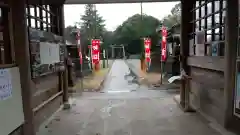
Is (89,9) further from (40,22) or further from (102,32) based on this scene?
(40,22)

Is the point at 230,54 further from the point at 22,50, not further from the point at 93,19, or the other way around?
the point at 93,19

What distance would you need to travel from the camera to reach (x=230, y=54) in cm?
456

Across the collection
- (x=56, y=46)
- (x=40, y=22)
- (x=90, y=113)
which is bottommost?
(x=90, y=113)

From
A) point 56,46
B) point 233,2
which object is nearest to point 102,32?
point 56,46

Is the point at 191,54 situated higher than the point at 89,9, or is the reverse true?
the point at 89,9

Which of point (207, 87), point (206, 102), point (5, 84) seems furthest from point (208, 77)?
point (5, 84)

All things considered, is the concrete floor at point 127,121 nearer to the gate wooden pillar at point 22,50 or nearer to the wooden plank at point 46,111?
the wooden plank at point 46,111

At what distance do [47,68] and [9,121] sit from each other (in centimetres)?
241

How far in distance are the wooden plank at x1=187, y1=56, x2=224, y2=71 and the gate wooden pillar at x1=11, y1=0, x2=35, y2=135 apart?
3.67m

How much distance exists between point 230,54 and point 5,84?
3795mm

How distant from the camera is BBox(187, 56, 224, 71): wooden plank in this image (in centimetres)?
506

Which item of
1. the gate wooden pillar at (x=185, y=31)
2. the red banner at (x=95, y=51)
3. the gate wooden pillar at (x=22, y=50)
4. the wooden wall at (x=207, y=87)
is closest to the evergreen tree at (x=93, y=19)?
the red banner at (x=95, y=51)

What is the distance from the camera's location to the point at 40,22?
20.7 ft

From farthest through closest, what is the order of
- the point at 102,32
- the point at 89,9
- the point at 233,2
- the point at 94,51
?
the point at 89,9
the point at 102,32
the point at 94,51
the point at 233,2
